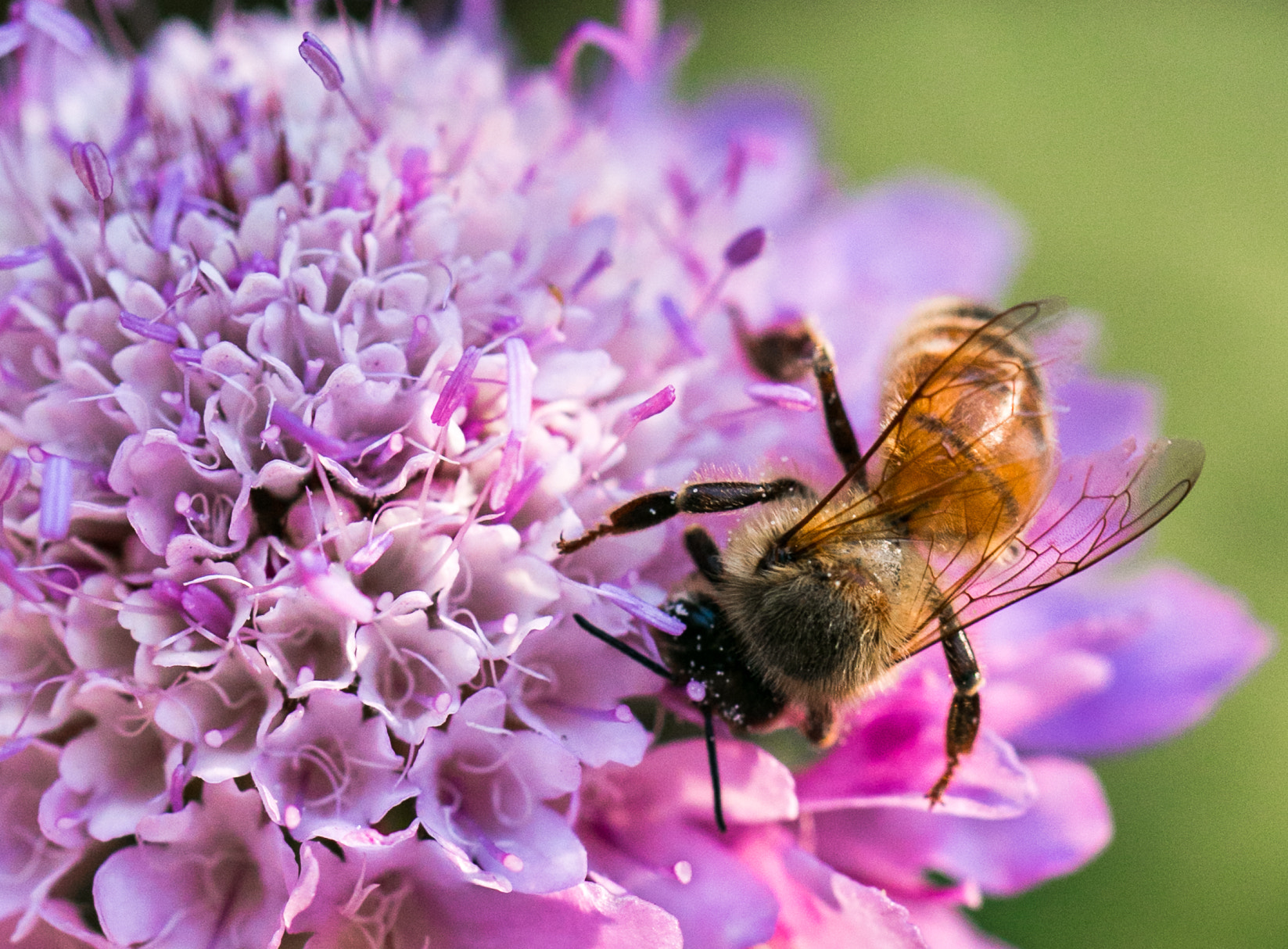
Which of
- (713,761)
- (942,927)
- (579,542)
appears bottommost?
(942,927)

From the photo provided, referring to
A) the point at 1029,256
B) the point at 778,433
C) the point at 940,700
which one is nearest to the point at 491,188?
the point at 778,433

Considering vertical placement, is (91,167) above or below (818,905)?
above

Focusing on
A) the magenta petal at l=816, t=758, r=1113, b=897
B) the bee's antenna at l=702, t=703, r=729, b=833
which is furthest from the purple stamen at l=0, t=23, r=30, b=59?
the magenta petal at l=816, t=758, r=1113, b=897

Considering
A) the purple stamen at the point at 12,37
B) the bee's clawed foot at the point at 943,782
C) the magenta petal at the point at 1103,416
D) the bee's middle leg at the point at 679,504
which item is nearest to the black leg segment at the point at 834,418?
the bee's middle leg at the point at 679,504

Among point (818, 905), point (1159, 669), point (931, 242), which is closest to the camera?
point (818, 905)

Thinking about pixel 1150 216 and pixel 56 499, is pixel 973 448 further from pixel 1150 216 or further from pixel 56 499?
pixel 1150 216

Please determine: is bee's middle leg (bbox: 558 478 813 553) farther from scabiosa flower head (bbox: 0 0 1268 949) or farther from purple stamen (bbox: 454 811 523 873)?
purple stamen (bbox: 454 811 523 873)

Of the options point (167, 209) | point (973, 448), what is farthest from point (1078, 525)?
point (167, 209)
